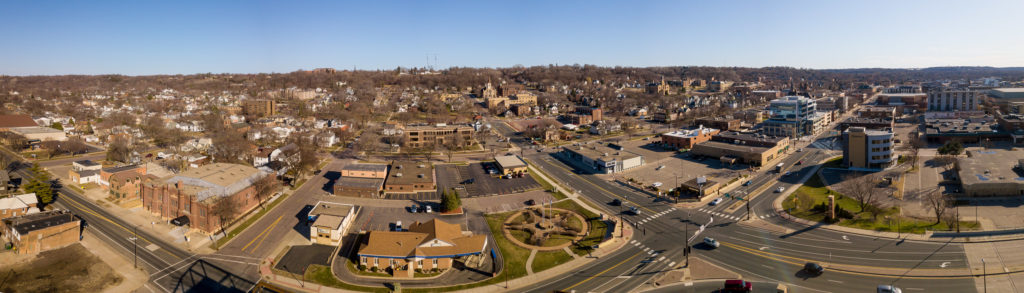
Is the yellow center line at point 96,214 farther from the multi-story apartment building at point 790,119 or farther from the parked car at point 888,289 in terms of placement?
the multi-story apartment building at point 790,119

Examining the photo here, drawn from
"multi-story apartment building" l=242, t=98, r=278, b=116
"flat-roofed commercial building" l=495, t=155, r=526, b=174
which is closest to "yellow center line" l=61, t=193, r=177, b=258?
"flat-roofed commercial building" l=495, t=155, r=526, b=174

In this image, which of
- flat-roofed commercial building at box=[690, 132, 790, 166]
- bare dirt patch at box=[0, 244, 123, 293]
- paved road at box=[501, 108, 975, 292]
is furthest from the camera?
flat-roofed commercial building at box=[690, 132, 790, 166]

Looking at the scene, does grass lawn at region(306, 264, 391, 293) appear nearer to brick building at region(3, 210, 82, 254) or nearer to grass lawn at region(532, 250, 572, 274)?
grass lawn at region(532, 250, 572, 274)

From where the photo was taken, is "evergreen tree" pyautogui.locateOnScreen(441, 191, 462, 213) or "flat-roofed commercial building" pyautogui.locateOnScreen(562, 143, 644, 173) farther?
"flat-roofed commercial building" pyautogui.locateOnScreen(562, 143, 644, 173)

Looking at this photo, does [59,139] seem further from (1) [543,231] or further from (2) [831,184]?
(2) [831,184]

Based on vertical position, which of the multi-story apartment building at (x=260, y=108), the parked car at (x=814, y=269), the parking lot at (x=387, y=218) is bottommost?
the parked car at (x=814, y=269)

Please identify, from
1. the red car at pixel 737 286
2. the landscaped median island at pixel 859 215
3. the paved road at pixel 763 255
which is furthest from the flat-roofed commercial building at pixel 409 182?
the landscaped median island at pixel 859 215

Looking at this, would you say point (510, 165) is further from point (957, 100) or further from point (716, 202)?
point (957, 100)
